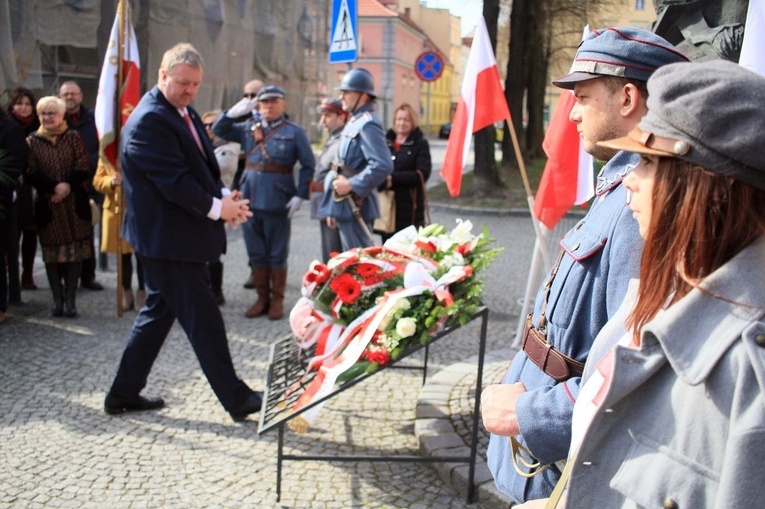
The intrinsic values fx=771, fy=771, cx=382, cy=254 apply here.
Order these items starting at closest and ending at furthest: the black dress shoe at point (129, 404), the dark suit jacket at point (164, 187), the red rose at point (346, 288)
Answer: the red rose at point (346, 288) < the dark suit jacket at point (164, 187) < the black dress shoe at point (129, 404)

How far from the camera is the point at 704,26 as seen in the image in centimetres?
333

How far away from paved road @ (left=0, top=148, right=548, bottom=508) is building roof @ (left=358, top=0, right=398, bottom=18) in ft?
164

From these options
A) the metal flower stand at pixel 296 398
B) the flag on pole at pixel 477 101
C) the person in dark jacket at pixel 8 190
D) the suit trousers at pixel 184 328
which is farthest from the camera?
the person in dark jacket at pixel 8 190

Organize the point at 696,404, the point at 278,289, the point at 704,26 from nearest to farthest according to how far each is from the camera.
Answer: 1. the point at 696,404
2. the point at 704,26
3. the point at 278,289

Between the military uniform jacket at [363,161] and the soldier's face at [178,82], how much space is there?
5.52 ft

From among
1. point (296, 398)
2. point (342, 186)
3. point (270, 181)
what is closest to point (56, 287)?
point (270, 181)

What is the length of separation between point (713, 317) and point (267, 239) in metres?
5.84

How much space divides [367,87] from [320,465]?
116 inches

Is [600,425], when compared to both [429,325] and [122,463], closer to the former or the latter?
[429,325]

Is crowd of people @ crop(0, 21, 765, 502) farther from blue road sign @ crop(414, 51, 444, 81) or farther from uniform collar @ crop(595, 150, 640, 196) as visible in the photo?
blue road sign @ crop(414, 51, 444, 81)

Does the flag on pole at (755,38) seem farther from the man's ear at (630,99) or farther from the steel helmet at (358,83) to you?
the steel helmet at (358,83)

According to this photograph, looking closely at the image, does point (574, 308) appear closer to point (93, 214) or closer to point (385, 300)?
point (385, 300)

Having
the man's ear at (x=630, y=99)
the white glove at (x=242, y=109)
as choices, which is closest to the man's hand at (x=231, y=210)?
the white glove at (x=242, y=109)

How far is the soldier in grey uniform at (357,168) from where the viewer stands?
5.68m
